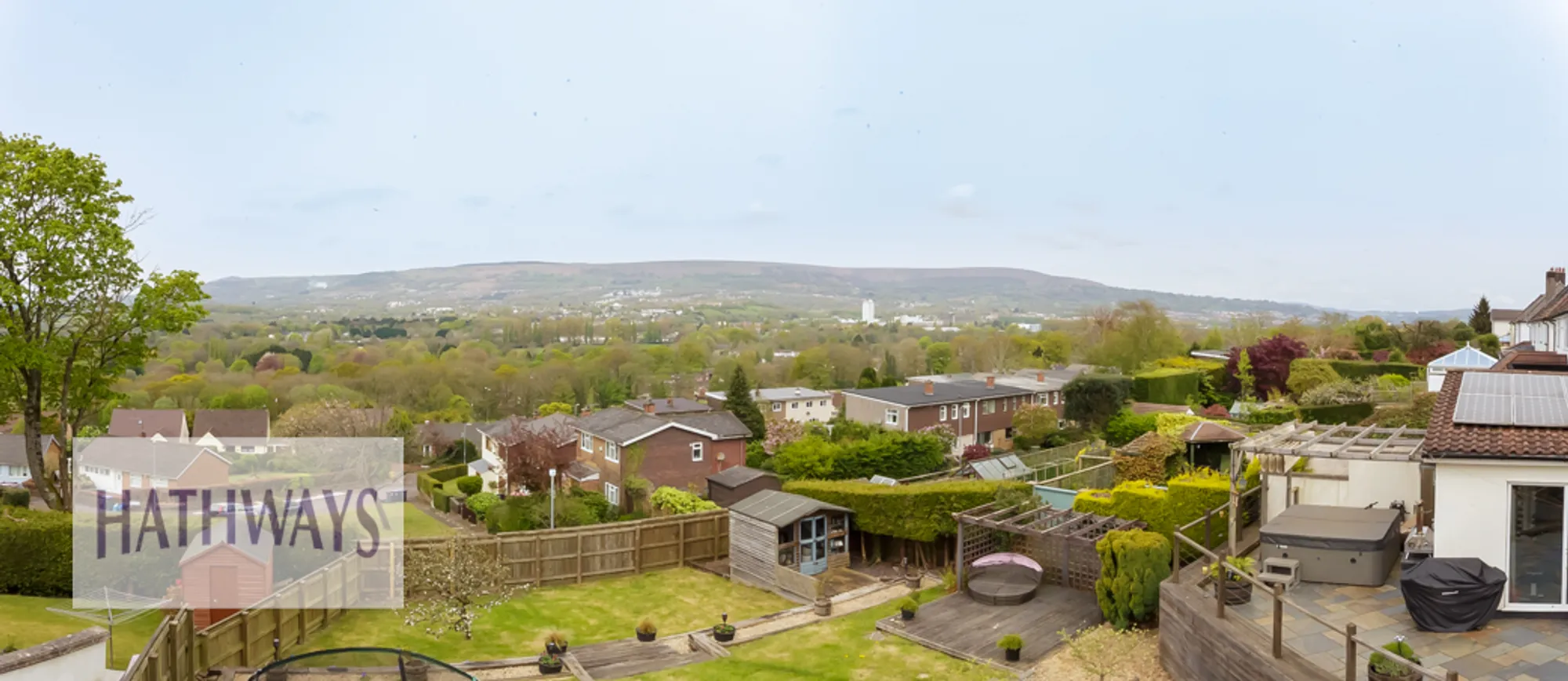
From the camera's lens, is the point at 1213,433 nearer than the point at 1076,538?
No

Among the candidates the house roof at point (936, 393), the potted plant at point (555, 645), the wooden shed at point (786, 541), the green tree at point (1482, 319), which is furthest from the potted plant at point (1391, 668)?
the green tree at point (1482, 319)

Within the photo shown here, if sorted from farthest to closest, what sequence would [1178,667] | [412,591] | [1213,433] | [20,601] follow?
[1213,433], [412,591], [20,601], [1178,667]

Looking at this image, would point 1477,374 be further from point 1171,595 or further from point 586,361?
point 586,361

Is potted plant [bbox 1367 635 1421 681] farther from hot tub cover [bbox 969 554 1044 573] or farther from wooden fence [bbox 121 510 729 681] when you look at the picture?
wooden fence [bbox 121 510 729 681]

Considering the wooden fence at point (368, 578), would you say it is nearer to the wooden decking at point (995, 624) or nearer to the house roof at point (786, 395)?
the wooden decking at point (995, 624)

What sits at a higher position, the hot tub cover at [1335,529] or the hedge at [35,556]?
the hot tub cover at [1335,529]

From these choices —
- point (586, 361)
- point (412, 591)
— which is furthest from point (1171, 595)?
point (586, 361)

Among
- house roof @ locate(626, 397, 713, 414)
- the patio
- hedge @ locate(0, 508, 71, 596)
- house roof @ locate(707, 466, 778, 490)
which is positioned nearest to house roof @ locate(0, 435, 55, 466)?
house roof @ locate(626, 397, 713, 414)
